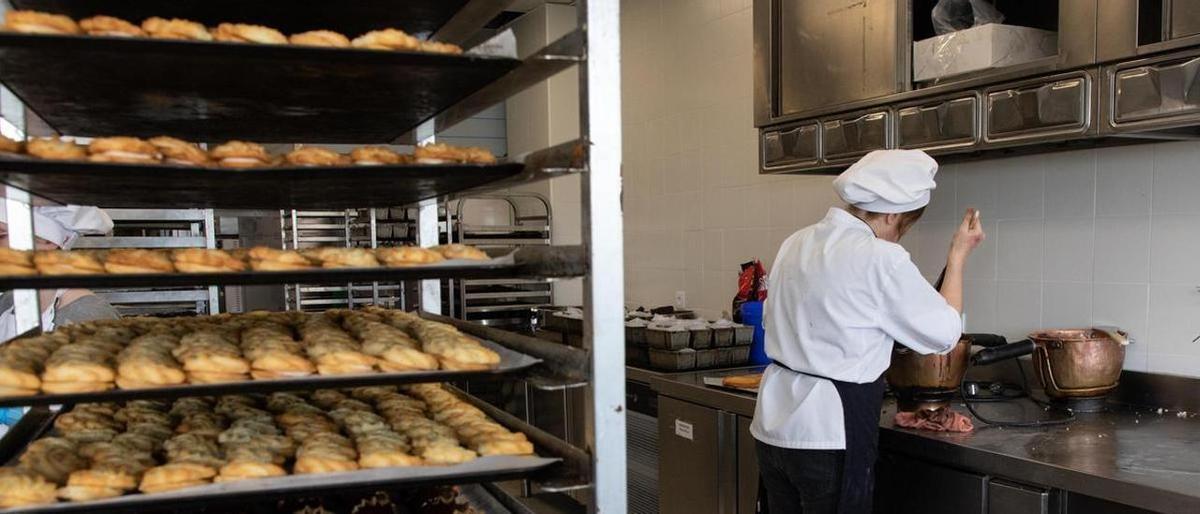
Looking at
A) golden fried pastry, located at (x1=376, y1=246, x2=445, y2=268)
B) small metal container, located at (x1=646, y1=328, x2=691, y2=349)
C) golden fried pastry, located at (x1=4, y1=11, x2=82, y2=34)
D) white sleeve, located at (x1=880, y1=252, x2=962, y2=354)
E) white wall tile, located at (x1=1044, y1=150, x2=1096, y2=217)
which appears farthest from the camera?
small metal container, located at (x1=646, y1=328, x2=691, y2=349)

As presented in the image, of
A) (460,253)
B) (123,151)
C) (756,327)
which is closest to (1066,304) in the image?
(756,327)

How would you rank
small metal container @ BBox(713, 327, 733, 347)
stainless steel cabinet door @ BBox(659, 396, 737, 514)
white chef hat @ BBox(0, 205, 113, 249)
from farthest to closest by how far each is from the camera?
small metal container @ BBox(713, 327, 733, 347) < stainless steel cabinet door @ BBox(659, 396, 737, 514) < white chef hat @ BBox(0, 205, 113, 249)

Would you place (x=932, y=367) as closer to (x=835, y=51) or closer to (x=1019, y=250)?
(x=1019, y=250)

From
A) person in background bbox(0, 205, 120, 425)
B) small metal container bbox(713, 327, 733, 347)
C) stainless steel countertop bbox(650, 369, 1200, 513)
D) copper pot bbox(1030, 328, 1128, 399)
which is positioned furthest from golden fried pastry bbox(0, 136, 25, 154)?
small metal container bbox(713, 327, 733, 347)

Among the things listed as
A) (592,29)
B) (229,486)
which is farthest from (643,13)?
(229,486)

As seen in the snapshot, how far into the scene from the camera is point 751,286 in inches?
165

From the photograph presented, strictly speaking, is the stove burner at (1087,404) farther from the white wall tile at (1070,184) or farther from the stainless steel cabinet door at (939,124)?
the stainless steel cabinet door at (939,124)

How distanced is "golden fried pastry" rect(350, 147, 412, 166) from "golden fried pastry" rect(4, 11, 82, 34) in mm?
461

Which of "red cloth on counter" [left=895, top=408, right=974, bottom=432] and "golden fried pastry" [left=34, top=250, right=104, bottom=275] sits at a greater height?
"golden fried pastry" [left=34, top=250, right=104, bottom=275]

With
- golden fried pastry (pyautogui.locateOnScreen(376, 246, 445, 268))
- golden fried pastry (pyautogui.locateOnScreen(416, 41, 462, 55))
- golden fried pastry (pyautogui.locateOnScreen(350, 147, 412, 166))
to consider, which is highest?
golden fried pastry (pyautogui.locateOnScreen(416, 41, 462, 55))

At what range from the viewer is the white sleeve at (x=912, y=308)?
247 centimetres

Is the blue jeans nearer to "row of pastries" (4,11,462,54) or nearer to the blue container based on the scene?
the blue container

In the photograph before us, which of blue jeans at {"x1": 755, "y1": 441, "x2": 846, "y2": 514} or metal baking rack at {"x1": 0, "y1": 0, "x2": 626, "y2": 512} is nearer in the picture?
metal baking rack at {"x1": 0, "y1": 0, "x2": 626, "y2": 512}

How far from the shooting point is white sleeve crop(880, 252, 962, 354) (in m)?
2.47
